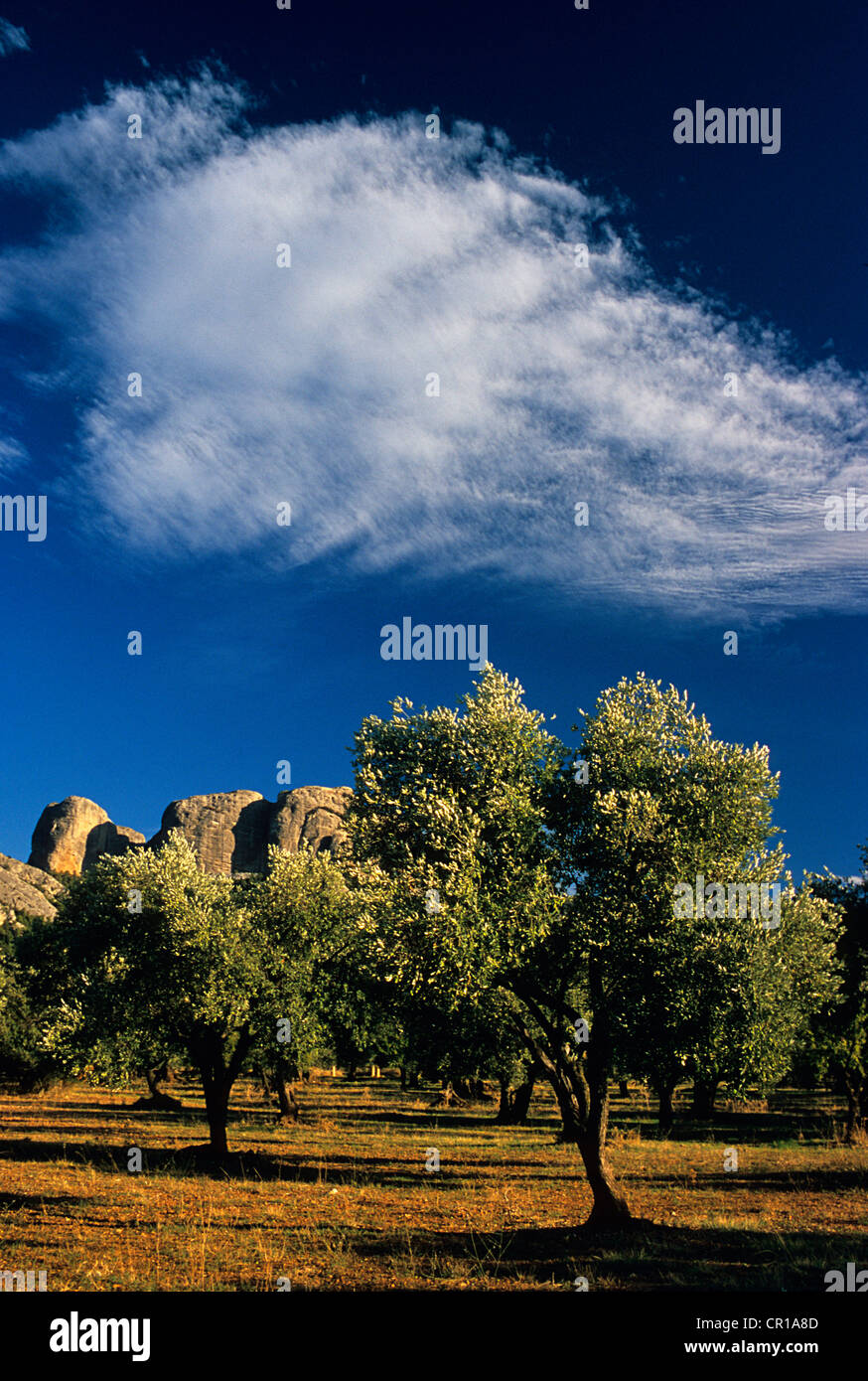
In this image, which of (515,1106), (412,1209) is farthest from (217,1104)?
(515,1106)

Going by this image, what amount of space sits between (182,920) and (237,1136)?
69.3ft

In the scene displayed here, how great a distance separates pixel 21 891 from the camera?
449ft

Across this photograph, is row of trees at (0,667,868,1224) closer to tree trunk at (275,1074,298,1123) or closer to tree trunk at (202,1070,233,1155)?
tree trunk at (202,1070,233,1155)

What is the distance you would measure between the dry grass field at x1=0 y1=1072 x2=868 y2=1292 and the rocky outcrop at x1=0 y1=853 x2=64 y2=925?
75384 mm

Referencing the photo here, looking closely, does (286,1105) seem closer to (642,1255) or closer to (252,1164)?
(252,1164)

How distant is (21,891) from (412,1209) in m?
135

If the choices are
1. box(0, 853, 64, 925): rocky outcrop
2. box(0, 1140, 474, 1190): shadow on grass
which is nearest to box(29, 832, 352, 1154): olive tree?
box(0, 1140, 474, 1190): shadow on grass

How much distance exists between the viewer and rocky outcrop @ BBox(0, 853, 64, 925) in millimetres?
117812

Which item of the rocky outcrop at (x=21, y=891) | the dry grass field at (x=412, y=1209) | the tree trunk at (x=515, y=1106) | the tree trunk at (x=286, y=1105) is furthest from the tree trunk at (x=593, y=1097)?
the rocky outcrop at (x=21, y=891)

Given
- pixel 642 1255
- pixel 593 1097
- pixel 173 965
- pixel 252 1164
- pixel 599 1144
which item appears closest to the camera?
pixel 642 1255

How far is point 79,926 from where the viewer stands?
107ft

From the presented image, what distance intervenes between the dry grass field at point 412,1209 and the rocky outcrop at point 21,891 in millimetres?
75384

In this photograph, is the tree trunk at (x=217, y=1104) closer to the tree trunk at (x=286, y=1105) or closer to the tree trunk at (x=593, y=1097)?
the tree trunk at (x=593, y=1097)
